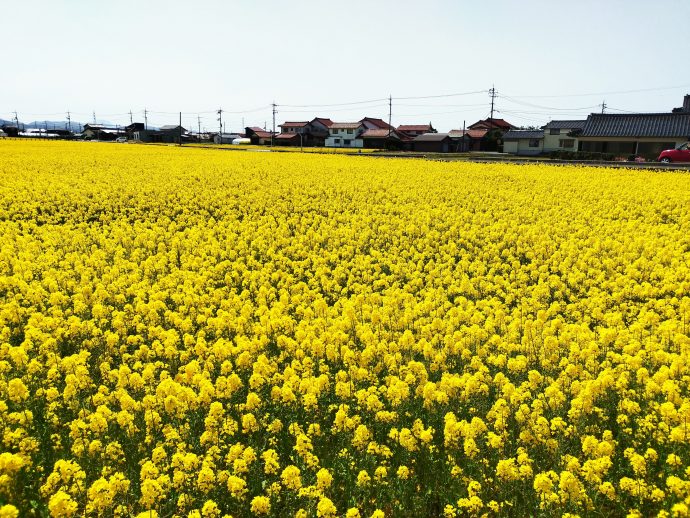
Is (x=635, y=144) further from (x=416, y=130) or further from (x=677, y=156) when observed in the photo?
(x=416, y=130)

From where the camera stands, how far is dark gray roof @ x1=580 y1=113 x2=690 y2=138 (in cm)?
5274

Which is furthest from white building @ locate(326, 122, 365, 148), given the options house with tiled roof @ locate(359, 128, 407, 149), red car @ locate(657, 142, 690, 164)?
red car @ locate(657, 142, 690, 164)

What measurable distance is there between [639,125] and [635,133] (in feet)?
5.23

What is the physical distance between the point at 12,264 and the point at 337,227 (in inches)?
361

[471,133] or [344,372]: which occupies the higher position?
[471,133]

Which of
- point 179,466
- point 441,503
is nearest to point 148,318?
point 179,466

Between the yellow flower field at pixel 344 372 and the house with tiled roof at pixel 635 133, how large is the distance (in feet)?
148

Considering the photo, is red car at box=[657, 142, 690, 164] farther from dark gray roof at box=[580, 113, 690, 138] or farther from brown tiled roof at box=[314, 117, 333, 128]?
brown tiled roof at box=[314, 117, 333, 128]

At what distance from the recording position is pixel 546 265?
39.9 feet

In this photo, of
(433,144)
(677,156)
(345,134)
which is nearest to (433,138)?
(433,144)

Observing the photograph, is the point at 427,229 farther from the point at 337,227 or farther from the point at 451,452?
the point at 451,452

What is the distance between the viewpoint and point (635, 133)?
5422 cm

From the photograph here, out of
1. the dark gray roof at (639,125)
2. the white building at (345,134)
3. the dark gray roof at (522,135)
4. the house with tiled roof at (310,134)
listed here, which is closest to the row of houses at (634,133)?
the dark gray roof at (639,125)

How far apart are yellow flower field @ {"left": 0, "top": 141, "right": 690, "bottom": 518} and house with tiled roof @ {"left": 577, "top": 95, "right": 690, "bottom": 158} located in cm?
4507
